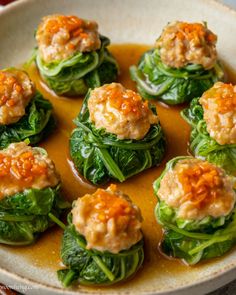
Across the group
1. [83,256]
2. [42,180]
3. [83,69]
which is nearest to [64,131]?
[83,69]

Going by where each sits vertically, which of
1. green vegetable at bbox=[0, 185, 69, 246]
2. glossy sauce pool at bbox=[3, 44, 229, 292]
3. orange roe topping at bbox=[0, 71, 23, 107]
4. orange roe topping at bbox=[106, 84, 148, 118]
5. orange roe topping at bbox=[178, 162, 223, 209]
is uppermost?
orange roe topping at bbox=[0, 71, 23, 107]

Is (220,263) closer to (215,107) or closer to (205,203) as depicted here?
(205,203)

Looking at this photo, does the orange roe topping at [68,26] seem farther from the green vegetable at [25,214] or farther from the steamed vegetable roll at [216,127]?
the green vegetable at [25,214]

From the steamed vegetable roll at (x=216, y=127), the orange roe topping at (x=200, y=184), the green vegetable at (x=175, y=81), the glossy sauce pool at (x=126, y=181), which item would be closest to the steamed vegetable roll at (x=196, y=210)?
the orange roe topping at (x=200, y=184)

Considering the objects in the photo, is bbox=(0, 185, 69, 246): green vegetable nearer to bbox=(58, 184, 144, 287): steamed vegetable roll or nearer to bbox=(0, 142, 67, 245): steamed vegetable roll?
bbox=(0, 142, 67, 245): steamed vegetable roll

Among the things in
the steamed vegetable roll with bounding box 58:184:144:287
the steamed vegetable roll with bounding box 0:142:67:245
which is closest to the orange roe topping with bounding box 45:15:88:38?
the steamed vegetable roll with bounding box 0:142:67:245

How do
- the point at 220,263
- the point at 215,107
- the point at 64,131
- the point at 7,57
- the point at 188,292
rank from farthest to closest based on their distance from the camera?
the point at 7,57 → the point at 64,131 → the point at 215,107 → the point at 220,263 → the point at 188,292
